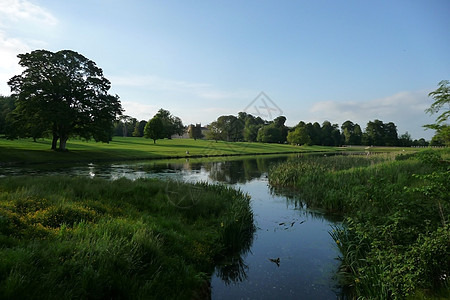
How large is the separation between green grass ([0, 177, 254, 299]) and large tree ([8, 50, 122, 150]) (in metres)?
30.7

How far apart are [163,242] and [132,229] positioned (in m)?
0.91

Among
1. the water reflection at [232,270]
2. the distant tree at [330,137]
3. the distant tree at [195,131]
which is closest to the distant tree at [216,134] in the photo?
the water reflection at [232,270]

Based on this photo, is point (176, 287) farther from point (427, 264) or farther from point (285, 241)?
point (285, 241)

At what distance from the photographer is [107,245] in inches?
224

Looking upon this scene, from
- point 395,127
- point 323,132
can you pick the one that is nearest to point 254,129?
point 323,132

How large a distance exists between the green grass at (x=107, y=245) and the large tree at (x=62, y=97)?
30.7 metres

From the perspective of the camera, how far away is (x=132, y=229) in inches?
279

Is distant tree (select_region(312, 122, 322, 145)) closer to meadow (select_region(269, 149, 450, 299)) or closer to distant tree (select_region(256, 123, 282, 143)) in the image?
distant tree (select_region(256, 123, 282, 143))

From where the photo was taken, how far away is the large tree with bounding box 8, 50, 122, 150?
36.7m

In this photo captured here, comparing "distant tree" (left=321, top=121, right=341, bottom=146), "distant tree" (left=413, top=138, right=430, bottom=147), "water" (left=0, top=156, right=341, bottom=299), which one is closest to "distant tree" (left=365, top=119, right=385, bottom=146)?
"distant tree" (left=321, top=121, right=341, bottom=146)

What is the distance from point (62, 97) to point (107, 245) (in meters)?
41.9

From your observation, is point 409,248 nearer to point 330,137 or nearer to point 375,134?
point 330,137

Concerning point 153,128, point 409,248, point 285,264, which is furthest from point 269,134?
point 409,248

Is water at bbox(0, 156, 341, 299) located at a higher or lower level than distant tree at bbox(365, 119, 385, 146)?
lower
